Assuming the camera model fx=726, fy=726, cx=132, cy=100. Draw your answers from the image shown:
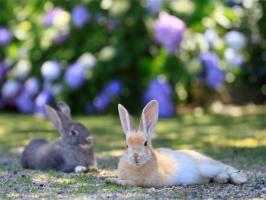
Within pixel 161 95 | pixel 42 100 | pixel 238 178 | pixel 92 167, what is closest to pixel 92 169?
pixel 92 167

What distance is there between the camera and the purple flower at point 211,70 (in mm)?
11922

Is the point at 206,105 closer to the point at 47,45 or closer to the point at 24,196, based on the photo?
the point at 47,45

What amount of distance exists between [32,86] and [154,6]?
2510mm

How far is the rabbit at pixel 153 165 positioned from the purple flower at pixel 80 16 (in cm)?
664

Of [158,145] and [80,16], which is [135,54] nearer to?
[80,16]

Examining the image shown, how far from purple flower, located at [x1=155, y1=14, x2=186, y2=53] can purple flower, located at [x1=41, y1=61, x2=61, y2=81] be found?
1800 millimetres

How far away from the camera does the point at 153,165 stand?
544cm

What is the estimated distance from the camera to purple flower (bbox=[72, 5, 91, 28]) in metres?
12.2

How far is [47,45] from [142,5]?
1.86 m

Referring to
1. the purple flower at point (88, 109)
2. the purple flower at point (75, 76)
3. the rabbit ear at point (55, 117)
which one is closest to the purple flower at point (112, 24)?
the purple flower at point (75, 76)

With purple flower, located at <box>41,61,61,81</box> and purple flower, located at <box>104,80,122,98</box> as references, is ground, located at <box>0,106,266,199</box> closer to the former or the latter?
purple flower, located at <box>104,80,122,98</box>

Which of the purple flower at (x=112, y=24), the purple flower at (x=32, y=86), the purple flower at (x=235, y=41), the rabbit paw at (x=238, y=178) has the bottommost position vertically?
the rabbit paw at (x=238, y=178)

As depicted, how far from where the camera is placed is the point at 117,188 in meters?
5.46

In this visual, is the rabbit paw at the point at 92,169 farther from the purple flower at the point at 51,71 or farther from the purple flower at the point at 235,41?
the purple flower at the point at 235,41
